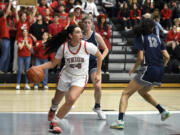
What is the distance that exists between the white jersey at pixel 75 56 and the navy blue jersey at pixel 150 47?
83cm

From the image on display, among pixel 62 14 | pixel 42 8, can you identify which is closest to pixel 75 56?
pixel 62 14

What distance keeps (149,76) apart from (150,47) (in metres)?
0.45

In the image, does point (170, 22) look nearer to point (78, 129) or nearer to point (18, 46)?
point (18, 46)

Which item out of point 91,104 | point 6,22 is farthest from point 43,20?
point 91,104

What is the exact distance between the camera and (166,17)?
15086 millimetres

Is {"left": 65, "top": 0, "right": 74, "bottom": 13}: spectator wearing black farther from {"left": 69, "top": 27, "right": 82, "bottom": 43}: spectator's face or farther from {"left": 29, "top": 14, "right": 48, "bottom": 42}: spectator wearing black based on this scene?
{"left": 69, "top": 27, "right": 82, "bottom": 43}: spectator's face

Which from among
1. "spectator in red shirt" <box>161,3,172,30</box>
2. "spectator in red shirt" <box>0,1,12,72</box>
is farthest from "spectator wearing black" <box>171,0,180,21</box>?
"spectator in red shirt" <box>0,1,12,72</box>

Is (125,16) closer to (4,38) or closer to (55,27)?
(55,27)

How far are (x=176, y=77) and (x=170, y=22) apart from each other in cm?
297

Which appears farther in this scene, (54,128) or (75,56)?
(75,56)

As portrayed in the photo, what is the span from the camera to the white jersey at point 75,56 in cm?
593

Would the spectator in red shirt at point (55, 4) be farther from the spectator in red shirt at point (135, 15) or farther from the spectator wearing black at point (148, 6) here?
the spectator wearing black at point (148, 6)

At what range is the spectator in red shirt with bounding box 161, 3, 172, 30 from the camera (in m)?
15.1

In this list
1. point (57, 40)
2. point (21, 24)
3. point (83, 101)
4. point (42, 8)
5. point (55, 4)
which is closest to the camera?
point (57, 40)
